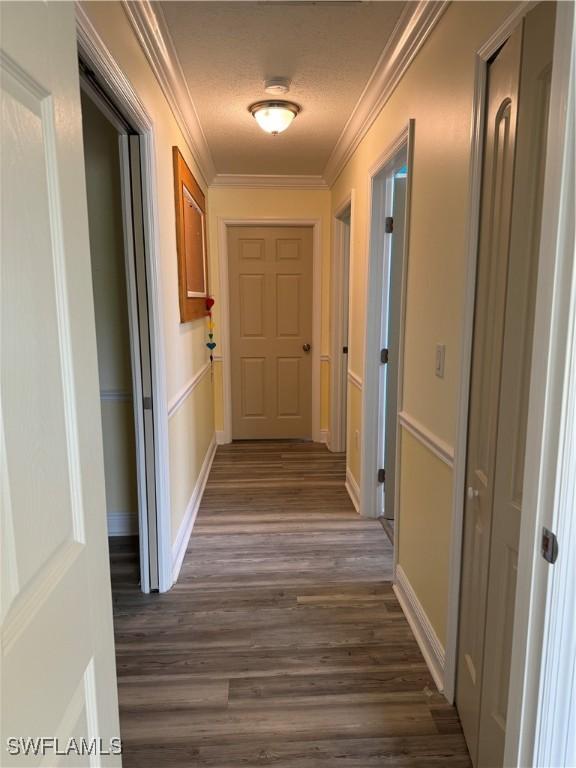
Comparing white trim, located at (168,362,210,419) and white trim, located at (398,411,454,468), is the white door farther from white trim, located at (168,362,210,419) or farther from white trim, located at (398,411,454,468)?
white trim, located at (168,362,210,419)

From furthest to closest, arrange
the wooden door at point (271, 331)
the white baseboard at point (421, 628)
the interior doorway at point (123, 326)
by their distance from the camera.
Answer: the wooden door at point (271, 331)
the interior doorway at point (123, 326)
the white baseboard at point (421, 628)

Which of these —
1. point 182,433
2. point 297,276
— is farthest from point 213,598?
point 297,276

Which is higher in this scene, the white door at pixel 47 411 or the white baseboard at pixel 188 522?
the white door at pixel 47 411

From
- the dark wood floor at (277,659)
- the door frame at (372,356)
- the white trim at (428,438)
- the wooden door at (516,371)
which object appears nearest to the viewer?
the wooden door at (516,371)

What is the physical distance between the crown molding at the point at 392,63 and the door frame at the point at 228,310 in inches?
48.2

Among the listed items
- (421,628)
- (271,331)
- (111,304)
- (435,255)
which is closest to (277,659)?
(421,628)

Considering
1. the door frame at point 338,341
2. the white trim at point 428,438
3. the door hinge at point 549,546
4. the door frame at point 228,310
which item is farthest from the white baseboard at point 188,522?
the door hinge at point 549,546

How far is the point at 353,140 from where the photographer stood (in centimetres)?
308

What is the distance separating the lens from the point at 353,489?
11.4 feet

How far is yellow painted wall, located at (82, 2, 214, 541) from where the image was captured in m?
1.60

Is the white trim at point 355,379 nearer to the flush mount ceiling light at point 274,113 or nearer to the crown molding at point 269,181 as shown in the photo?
the flush mount ceiling light at point 274,113

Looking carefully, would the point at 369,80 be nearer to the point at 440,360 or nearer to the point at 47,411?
the point at 440,360

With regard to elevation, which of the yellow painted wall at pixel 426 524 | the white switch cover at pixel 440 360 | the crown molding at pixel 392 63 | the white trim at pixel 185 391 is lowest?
the yellow painted wall at pixel 426 524

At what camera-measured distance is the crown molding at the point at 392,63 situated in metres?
1.70
